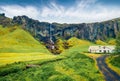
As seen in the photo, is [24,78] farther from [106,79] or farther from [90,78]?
[106,79]

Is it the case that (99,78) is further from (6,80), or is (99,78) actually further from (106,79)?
(6,80)

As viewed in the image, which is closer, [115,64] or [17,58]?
[115,64]

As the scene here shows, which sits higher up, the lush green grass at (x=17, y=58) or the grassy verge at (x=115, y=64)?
the lush green grass at (x=17, y=58)

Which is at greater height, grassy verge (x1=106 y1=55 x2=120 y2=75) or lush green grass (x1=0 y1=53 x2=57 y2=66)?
lush green grass (x1=0 y1=53 x2=57 y2=66)

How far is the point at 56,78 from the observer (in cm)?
6675

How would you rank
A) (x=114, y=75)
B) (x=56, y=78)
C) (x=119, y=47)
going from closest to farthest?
(x=56, y=78) < (x=114, y=75) < (x=119, y=47)

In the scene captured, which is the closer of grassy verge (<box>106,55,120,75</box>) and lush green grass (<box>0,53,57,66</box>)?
grassy verge (<box>106,55,120,75</box>)

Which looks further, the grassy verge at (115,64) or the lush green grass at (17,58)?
the lush green grass at (17,58)

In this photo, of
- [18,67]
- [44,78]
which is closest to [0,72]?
[18,67]

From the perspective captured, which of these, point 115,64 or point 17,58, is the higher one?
point 17,58

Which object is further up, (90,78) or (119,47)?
(119,47)

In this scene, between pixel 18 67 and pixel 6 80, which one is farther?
pixel 18 67

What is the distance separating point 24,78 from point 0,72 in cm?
1468

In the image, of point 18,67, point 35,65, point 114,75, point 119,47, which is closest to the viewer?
point 114,75
